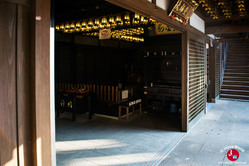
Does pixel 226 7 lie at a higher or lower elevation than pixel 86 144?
higher

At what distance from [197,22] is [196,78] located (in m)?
1.92

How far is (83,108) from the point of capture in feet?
24.8

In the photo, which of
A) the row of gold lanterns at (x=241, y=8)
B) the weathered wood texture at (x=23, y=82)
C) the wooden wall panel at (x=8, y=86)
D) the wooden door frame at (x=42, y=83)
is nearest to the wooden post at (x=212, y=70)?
the row of gold lanterns at (x=241, y=8)

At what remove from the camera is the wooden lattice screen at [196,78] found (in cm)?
653

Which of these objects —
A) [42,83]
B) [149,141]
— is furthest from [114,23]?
[42,83]

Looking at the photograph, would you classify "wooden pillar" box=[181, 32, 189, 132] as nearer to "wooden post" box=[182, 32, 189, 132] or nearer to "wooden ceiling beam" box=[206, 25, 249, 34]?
"wooden post" box=[182, 32, 189, 132]

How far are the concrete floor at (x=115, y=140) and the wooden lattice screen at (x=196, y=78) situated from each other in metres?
0.81

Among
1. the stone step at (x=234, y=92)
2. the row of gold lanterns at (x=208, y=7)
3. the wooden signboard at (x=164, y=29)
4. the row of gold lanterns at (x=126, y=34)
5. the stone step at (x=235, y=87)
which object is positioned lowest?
the stone step at (x=234, y=92)

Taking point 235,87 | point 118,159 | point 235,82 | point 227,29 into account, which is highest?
point 227,29

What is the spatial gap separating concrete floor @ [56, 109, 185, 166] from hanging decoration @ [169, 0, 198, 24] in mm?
3089

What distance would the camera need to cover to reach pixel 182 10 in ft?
16.6

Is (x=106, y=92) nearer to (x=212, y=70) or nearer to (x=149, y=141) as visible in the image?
(x=149, y=141)

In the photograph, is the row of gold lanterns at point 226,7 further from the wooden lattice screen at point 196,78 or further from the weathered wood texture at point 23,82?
the weathered wood texture at point 23,82

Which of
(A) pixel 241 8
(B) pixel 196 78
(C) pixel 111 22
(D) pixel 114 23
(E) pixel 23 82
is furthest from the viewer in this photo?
(D) pixel 114 23
